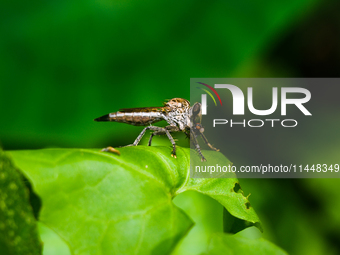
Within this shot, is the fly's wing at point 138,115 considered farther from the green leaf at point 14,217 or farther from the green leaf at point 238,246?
the green leaf at point 14,217

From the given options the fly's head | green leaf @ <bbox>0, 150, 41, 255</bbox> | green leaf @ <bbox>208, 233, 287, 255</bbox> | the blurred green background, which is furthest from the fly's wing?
green leaf @ <bbox>0, 150, 41, 255</bbox>

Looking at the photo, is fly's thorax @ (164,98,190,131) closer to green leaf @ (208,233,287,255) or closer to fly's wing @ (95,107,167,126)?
fly's wing @ (95,107,167,126)

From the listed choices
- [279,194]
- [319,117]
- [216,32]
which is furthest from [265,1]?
[279,194]

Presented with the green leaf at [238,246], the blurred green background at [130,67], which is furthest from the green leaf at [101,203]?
the blurred green background at [130,67]

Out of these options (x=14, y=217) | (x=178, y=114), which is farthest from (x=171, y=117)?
(x=14, y=217)

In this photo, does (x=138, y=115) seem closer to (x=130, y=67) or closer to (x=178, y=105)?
(x=178, y=105)

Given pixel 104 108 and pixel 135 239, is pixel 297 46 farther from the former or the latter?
pixel 135 239

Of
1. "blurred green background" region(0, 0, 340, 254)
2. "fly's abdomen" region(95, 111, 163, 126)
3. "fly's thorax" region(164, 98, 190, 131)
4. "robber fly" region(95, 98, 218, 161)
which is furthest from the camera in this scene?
"blurred green background" region(0, 0, 340, 254)
